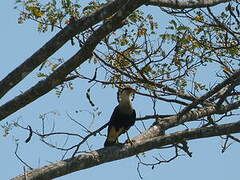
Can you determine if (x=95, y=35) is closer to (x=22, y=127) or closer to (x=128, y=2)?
(x=128, y=2)

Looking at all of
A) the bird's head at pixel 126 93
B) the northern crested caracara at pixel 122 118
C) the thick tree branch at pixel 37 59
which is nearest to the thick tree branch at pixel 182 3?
the thick tree branch at pixel 37 59

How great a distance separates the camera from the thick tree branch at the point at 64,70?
4.21 meters

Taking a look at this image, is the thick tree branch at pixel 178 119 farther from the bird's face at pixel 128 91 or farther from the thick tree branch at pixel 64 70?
the thick tree branch at pixel 64 70

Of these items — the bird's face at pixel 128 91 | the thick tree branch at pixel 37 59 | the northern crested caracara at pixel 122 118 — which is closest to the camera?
the thick tree branch at pixel 37 59

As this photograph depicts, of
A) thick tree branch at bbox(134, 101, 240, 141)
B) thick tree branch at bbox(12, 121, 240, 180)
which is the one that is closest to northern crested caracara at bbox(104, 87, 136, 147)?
thick tree branch at bbox(134, 101, 240, 141)

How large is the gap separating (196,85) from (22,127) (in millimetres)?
2539

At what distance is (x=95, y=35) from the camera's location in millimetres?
4273

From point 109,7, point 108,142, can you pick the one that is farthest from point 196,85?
point 109,7

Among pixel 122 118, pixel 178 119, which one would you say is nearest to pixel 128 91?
pixel 122 118

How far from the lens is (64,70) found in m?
4.25

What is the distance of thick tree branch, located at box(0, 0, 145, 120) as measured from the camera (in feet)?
13.8

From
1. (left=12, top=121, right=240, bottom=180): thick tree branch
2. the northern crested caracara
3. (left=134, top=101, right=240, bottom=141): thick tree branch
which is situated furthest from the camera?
the northern crested caracara

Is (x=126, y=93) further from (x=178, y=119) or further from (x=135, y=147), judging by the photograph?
(x=135, y=147)

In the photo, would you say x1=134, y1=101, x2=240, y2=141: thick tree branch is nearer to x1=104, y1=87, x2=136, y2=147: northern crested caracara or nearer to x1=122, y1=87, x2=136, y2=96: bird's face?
x1=122, y1=87, x2=136, y2=96: bird's face
